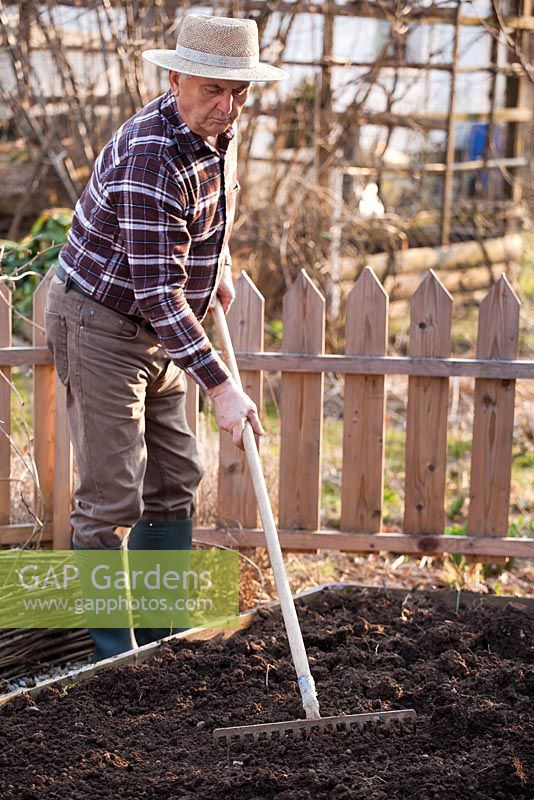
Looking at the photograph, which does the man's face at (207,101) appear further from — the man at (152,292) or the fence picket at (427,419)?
the fence picket at (427,419)

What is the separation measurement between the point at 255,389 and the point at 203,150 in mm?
1437

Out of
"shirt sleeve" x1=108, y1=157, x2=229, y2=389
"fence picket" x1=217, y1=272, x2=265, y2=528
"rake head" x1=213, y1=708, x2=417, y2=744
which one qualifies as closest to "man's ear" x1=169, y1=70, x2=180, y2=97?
"shirt sleeve" x1=108, y1=157, x2=229, y2=389

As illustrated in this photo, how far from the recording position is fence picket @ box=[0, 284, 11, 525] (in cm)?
402

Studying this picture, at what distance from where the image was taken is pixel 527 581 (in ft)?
15.3

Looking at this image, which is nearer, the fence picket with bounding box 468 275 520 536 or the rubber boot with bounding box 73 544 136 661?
the rubber boot with bounding box 73 544 136 661

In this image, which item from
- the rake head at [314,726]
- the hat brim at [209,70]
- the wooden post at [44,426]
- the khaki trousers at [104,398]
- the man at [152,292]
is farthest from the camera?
the wooden post at [44,426]

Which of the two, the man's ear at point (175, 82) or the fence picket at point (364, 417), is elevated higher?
the man's ear at point (175, 82)

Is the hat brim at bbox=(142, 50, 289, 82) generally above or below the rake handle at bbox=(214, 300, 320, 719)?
above

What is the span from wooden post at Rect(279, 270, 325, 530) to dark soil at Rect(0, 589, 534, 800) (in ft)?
2.61

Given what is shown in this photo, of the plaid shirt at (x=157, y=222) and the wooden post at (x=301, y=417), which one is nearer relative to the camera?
the plaid shirt at (x=157, y=222)

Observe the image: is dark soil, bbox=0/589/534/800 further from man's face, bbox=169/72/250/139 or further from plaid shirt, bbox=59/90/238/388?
man's face, bbox=169/72/250/139

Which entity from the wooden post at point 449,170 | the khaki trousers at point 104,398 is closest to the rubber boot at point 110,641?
the khaki trousers at point 104,398

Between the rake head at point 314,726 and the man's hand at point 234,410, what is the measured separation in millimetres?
803

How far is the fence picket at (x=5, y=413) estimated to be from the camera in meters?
4.02
